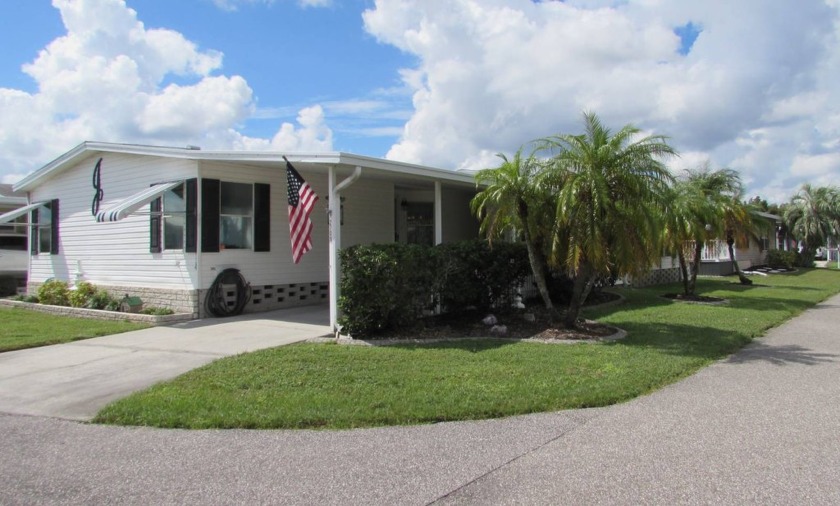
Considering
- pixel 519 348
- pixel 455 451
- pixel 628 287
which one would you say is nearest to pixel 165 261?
pixel 519 348

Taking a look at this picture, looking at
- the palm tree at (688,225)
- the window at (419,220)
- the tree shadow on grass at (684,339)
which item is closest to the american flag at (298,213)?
the tree shadow on grass at (684,339)

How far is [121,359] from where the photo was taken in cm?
798

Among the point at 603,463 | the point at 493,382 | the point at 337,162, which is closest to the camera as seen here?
the point at 603,463

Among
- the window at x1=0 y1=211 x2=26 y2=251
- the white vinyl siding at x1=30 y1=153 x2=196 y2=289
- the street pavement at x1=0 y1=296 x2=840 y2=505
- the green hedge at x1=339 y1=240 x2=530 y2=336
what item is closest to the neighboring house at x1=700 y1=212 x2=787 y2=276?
the green hedge at x1=339 y1=240 x2=530 y2=336

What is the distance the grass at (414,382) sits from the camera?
5301 millimetres

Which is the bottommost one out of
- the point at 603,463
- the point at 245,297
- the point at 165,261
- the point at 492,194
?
the point at 603,463

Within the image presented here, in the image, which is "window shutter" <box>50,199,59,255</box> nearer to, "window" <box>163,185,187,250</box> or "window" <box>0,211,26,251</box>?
"window" <box>0,211,26,251</box>

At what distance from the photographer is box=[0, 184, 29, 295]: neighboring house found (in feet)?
58.2

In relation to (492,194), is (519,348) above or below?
below

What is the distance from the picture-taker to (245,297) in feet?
39.3

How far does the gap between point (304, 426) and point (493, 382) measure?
218 cm

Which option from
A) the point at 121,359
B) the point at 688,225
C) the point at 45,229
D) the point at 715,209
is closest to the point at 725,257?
the point at 715,209

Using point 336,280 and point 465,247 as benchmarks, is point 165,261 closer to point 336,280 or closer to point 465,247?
point 336,280

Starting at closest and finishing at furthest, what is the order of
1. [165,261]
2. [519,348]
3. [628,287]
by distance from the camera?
1. [519,348]
2. [165,261]
3. [628,287]
